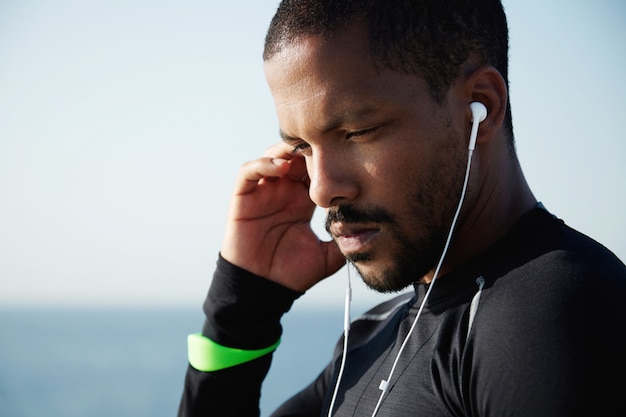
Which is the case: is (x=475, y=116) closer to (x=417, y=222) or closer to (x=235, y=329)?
(x=417, y=222)

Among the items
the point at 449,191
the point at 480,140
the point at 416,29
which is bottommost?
the point at 449,191

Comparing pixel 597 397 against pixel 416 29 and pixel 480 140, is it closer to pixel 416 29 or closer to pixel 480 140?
pixel 480 140

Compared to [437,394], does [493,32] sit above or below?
above

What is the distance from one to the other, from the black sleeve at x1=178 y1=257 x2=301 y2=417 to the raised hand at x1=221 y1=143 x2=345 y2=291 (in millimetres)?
54

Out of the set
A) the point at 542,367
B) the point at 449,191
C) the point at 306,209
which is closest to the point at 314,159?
the point at 449,191

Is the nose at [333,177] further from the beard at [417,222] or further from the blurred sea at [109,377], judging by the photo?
the blurred sea at [109,377]

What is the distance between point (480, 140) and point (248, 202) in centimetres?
112

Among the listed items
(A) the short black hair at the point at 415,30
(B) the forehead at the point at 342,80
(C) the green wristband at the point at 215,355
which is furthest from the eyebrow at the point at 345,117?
(C) the green wristband at the point at 215,355

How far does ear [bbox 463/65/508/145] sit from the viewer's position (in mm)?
1690

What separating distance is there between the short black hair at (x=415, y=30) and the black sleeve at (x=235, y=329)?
3.33 ft

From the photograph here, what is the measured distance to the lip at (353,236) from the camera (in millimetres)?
1737

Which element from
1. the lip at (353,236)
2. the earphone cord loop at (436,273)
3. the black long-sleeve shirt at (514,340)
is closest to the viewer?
the black long-sleeve shirt at (514,340)

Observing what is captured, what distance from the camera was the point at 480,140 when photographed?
1.71 meters

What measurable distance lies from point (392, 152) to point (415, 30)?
33 centimetres
